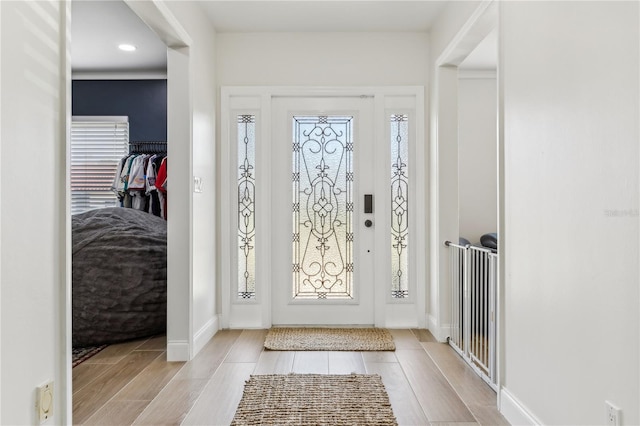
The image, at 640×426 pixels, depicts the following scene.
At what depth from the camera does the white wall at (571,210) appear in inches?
57.4

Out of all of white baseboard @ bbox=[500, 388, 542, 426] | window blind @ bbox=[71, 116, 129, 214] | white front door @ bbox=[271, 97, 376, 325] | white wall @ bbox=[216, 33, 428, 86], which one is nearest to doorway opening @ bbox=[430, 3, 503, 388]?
white baseboard @ bbox=[500, 388, 542, 426]

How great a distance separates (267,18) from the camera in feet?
12.4

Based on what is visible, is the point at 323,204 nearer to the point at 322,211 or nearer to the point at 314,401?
the point at 322,211

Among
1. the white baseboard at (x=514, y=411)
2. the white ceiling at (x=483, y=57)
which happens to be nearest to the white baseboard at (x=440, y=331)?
the white baseboard at (x=514, y=411)

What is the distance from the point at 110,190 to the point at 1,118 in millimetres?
4102

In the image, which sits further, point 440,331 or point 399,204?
point 399,204

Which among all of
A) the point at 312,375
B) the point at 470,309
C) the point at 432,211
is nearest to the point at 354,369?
the point at 312,375

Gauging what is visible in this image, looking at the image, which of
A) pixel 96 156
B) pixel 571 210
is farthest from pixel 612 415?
pixel 96 156

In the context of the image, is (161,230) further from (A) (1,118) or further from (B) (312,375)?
(A) (1,118)

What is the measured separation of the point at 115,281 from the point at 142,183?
1.62m

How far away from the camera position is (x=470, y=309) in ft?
10.4

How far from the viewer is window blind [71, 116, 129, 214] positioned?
5.39 meters

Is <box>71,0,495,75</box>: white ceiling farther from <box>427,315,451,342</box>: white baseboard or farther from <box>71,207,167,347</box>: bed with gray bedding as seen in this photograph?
<box>427,315,451,342</box>: white baseboard

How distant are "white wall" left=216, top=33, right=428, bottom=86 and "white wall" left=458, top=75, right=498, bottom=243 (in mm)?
1211
